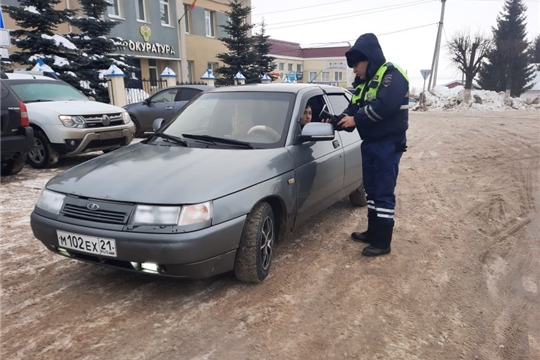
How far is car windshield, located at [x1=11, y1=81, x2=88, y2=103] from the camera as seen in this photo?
7.62 metres

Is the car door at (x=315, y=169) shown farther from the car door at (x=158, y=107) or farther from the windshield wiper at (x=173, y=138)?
the car door at (x=158, y=107)

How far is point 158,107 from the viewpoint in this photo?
37.1 ft

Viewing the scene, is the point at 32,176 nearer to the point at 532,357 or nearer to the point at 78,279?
the point at 78,279

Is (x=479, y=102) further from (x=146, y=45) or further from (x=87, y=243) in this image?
(x=87, y=243)

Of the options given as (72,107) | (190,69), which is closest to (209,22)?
(190,69)

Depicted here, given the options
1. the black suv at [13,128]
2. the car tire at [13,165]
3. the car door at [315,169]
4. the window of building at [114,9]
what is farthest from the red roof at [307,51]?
the car door at [315,169]

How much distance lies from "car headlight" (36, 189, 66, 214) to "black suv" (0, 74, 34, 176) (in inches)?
140

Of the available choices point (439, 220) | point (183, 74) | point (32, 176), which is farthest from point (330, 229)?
point (183, 74)

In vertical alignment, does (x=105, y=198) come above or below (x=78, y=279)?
above

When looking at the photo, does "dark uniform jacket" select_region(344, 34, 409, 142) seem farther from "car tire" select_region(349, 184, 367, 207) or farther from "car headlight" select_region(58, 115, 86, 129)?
"car headlight" select_region(58, 115, 86, 129)

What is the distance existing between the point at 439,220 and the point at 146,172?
11.5 feet

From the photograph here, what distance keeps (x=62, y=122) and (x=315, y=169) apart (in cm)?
515

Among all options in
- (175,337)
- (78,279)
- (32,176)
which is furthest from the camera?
(32,176)

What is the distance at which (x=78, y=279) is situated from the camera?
11.0 feet
